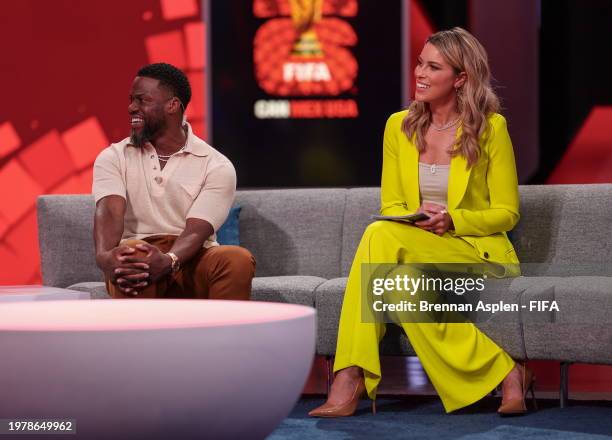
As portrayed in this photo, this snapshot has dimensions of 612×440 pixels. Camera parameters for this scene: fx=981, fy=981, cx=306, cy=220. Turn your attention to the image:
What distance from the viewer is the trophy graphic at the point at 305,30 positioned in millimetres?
5766

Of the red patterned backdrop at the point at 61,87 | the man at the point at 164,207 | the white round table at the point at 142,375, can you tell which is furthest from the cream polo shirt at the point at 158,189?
the red patterned backdrop at the point at 61,87

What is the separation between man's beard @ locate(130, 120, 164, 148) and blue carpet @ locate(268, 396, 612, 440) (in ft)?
3.46

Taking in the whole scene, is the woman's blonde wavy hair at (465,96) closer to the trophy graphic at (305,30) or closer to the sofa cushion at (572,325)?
the sofa cushion at (572,325)

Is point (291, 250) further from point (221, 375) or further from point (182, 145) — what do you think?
point (221, 375)

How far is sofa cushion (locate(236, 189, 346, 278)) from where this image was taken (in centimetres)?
409

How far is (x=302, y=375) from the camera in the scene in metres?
1.80

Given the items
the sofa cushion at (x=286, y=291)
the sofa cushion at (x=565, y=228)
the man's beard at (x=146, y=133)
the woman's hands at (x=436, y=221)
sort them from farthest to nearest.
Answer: the sofa cushion at (x=565, y=228), the sofa cushion at (x=286, y=291), the man's beard at (x=146, y=133), the woman's hands at (x=436, y=221)

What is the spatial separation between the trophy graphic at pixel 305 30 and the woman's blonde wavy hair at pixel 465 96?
228 cm

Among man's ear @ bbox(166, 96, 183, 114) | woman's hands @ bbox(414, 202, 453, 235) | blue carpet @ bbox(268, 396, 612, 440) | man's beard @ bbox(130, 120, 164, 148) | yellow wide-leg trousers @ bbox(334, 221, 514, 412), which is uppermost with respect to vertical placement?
man's ear @ bbox(166, 96, 183, 114)

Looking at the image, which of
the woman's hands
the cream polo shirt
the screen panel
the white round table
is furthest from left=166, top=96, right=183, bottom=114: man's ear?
the screen panel

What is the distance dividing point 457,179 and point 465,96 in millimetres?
310

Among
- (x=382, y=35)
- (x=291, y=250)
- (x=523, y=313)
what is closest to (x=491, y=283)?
(x=523, y=313)

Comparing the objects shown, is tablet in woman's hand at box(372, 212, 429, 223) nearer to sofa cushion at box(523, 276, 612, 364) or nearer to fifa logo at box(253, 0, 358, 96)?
sofa cushion at box(523, 276, 612, 364)

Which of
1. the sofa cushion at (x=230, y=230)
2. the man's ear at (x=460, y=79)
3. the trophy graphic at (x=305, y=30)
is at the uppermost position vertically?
the trophy graphic at (x=305, y=30)
